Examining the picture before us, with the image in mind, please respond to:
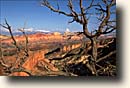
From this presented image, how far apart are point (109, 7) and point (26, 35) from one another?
0.55 metres

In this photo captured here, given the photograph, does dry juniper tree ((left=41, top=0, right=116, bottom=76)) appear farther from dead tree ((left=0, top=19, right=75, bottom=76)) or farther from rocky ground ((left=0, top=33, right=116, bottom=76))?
dead tree ((left=0, top=19, right=75, bottom=76))

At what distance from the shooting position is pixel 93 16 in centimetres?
189

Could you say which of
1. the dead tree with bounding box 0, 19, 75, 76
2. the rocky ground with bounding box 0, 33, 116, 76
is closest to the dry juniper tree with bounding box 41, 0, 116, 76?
the rocky ground with bounding box 0, 33, 116, 76

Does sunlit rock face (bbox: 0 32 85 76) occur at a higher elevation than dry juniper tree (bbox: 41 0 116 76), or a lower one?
lower

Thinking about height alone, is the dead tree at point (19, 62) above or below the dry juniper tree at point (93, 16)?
below

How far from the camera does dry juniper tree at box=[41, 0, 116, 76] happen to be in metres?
1.87

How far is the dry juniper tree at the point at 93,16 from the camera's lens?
1873 millimetres

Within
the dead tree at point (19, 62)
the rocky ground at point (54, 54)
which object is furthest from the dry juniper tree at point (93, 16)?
the dead tree at point (19, 62)

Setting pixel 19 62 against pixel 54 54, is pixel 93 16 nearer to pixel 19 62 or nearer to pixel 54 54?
pixel 54 54

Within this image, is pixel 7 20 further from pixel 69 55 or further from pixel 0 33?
pixel 69 55

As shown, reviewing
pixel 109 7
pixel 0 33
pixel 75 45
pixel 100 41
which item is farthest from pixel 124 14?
pixel 0 33

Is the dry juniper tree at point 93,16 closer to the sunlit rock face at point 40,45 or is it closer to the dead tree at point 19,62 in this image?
the sunlit rock face at point 40,45

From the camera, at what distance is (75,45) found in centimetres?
191

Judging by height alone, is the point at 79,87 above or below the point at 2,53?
below
